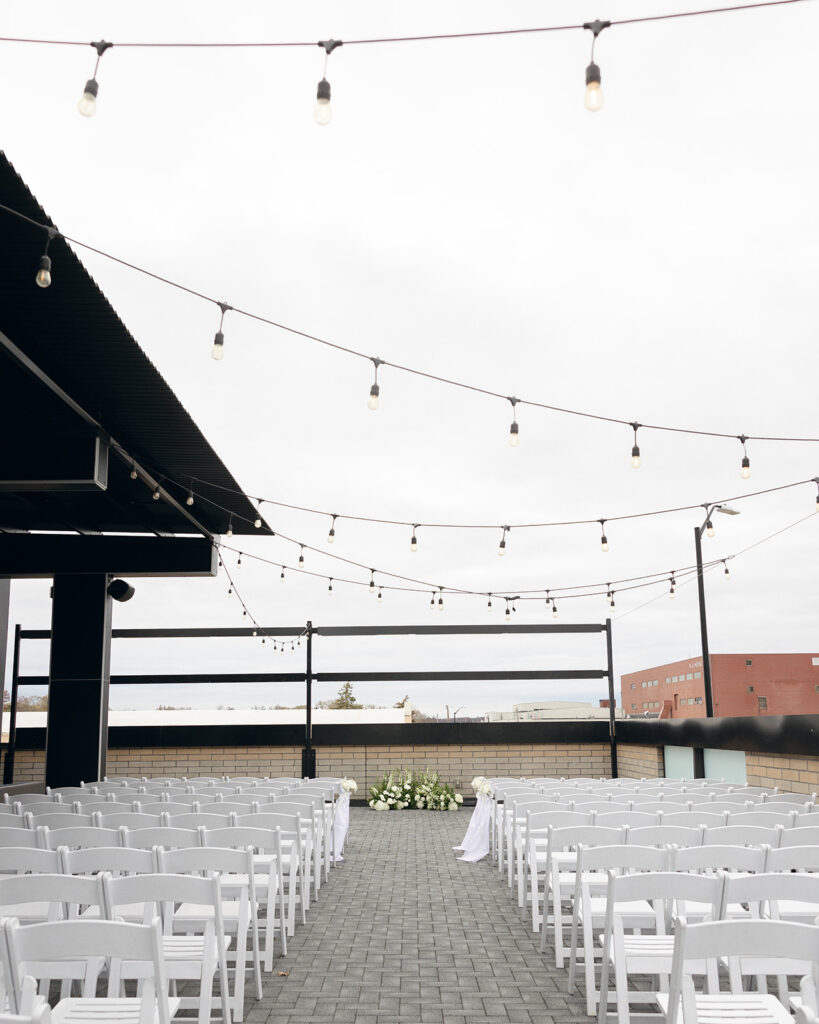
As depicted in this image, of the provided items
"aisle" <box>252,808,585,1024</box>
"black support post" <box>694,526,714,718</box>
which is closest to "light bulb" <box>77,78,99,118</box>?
"aisle" <box>252,808,585,1024</box>

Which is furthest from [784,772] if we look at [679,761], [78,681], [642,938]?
[78,681]

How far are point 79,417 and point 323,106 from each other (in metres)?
5.72

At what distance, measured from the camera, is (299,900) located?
7.45 meters

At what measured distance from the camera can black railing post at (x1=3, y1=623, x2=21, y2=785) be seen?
16.0 meters

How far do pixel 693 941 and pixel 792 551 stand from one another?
687 inches

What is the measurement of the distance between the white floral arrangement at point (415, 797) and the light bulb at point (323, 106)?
13.3 m

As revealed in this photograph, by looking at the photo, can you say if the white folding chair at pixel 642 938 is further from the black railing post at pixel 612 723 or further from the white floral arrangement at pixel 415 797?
the black railing post at pixel 612 723

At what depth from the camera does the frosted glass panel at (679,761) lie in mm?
13789

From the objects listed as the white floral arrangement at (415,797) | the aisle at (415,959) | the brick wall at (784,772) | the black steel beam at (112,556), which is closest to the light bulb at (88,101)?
the aisle at (415,959)

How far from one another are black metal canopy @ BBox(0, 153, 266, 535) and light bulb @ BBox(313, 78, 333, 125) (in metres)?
1.78

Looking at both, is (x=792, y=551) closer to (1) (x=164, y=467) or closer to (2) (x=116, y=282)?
(1) (x=164, y=467)

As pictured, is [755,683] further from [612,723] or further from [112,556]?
[112,556]

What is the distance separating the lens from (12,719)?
1616 cm

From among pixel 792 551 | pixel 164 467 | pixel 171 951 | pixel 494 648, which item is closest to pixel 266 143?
pixel 164 467
